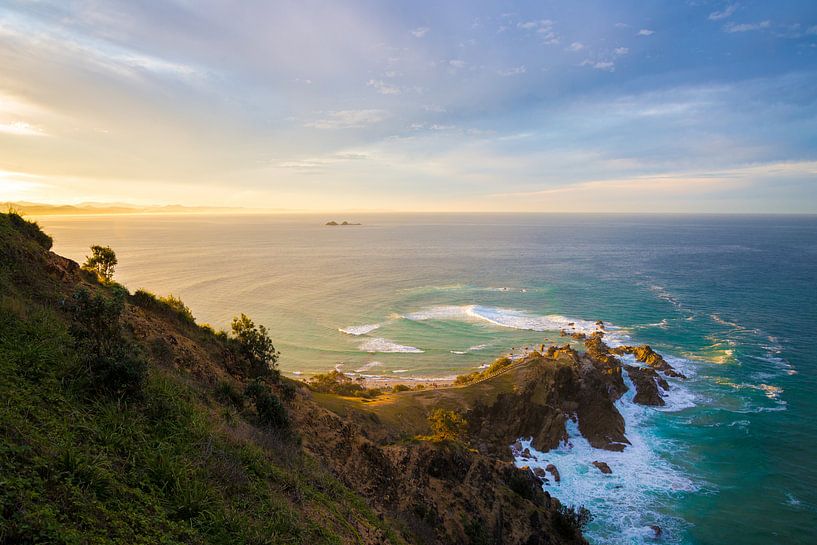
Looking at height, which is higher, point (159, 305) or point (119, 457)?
point (159, 305)

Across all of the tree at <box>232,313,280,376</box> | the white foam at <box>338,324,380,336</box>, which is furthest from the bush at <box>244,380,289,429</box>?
the white foam at <box>338,324,380,336</box>

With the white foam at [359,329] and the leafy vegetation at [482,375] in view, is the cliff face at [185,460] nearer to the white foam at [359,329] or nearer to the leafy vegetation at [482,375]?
the leafy vegetation at [482,375]

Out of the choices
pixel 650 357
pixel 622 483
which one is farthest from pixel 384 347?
pixel 650 357

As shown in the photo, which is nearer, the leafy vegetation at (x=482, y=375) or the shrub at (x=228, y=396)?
the shrub at (x=228, y=396)

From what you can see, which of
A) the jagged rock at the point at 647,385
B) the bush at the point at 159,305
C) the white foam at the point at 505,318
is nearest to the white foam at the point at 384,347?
the white foam at the point at 505,318

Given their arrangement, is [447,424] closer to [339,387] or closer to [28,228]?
[339,387]

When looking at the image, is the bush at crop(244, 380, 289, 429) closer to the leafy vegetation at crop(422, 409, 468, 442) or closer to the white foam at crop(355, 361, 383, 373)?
the leafy vegetation at crop(422, 409, 468, 442)
